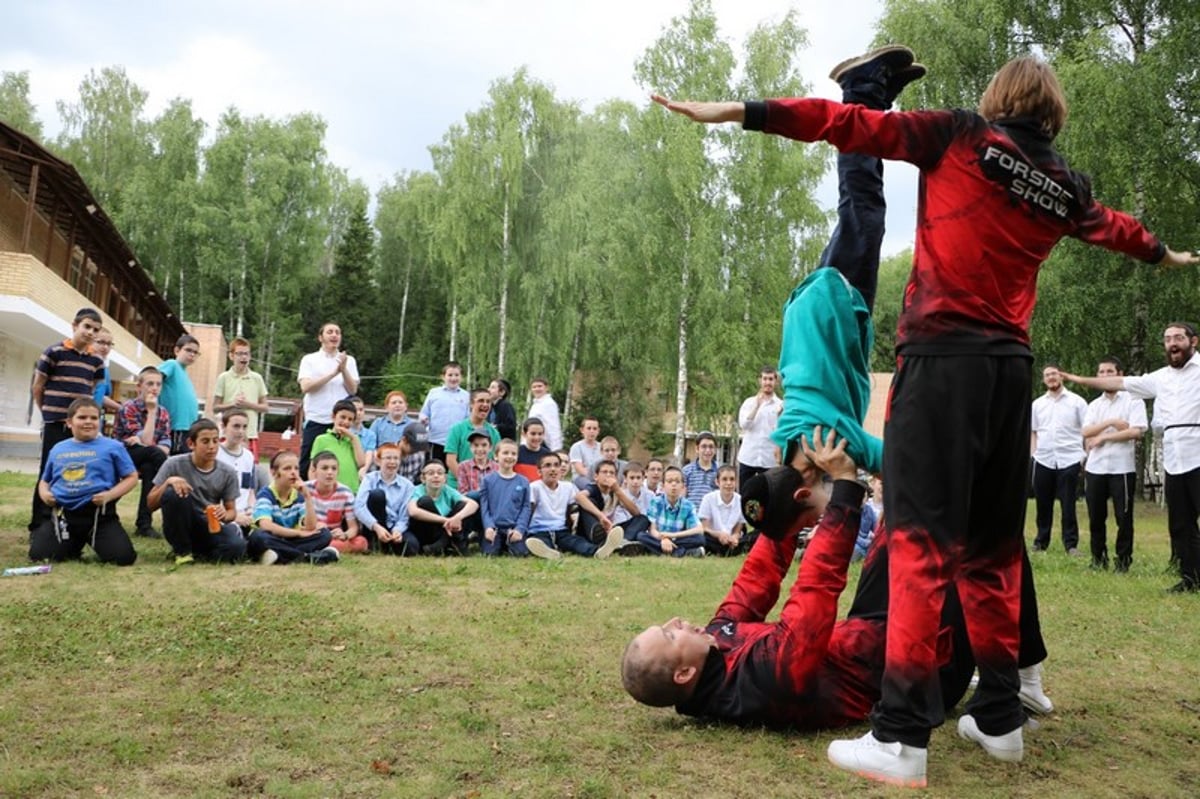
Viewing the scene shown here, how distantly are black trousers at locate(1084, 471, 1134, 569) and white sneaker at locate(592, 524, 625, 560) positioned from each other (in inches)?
174

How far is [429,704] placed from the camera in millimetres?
3736

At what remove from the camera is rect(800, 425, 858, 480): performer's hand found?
3588mm

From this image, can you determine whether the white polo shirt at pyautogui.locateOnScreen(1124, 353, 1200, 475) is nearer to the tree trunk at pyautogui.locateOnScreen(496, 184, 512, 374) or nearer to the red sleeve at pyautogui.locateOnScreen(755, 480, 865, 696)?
the red sleeve at pyautogui.locateOnScreen(755, 480, 865, 696)

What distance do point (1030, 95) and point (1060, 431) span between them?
8079 millimetres

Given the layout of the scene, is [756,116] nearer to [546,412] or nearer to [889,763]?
[889,763]

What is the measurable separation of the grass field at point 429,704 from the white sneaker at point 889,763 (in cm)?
7

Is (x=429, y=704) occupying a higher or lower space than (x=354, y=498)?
lower

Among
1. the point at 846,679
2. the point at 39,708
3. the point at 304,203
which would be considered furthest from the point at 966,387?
the point at 304,203

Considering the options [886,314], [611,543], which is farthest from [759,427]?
[886,314]

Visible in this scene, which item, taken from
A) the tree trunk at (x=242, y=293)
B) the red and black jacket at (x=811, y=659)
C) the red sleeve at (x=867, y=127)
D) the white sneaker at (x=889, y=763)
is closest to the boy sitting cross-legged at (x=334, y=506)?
the red and black jacket at (x=811, y=659)

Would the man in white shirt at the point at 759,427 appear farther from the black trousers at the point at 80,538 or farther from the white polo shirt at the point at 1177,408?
the black trousers at the point at 80,538

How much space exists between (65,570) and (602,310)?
2717cm

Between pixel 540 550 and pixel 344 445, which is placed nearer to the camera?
pixel 540 550

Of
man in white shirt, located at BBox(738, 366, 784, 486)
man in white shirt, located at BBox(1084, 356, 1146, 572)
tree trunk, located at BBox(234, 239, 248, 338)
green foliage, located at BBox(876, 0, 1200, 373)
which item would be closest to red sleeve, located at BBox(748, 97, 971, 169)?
man in white shirt, located at BBox(1084, 356, 1146, 572)
